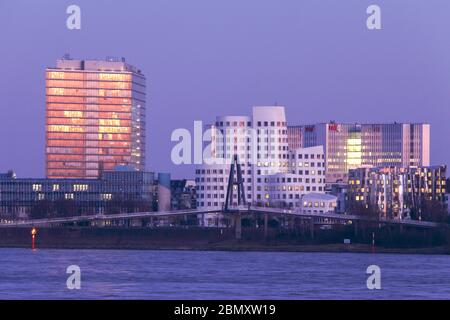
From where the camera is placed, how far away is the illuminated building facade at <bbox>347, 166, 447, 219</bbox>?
158 m

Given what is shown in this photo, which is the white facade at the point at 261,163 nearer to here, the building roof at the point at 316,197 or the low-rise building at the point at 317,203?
the building roof at the point at 316,197

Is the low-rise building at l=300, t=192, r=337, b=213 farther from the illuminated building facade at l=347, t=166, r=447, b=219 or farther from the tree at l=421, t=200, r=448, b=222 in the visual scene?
the tree at l=421, t=200, r=448, b=222

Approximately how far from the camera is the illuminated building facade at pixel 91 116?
598 feet

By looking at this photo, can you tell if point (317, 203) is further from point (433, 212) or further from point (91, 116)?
point (91, 116)

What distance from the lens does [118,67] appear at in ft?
610

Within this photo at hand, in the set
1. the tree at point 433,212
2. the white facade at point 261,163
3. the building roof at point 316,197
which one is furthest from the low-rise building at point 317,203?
the tree at point 433,212

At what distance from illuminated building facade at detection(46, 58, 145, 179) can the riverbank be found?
61397mm

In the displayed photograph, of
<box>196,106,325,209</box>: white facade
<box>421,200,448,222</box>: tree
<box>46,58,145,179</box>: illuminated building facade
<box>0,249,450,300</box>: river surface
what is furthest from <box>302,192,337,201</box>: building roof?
<box>0,249,450,300</box>: river surface

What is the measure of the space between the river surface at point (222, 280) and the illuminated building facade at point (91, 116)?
102000 mm

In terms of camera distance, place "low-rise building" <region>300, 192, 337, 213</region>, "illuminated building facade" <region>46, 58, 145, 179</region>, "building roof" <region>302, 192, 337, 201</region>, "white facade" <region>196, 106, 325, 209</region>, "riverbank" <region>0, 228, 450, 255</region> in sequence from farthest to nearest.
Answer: "illuminated building facade" <region>46, 58, 145, 179</region>
"white facade" <region>196, 106, 325, 209</region>
"building roof" <region>302, 192, 337, 201</region>
"low-rise building" <region>300, 192, 337, 213</region>
"riverbank" <region>0, 228, 450, 255</region>

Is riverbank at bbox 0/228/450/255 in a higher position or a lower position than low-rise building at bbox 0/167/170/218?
lower

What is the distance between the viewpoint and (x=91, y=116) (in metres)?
185

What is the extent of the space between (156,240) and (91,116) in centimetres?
6946

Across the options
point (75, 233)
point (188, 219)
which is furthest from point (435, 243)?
point (188, 219)
